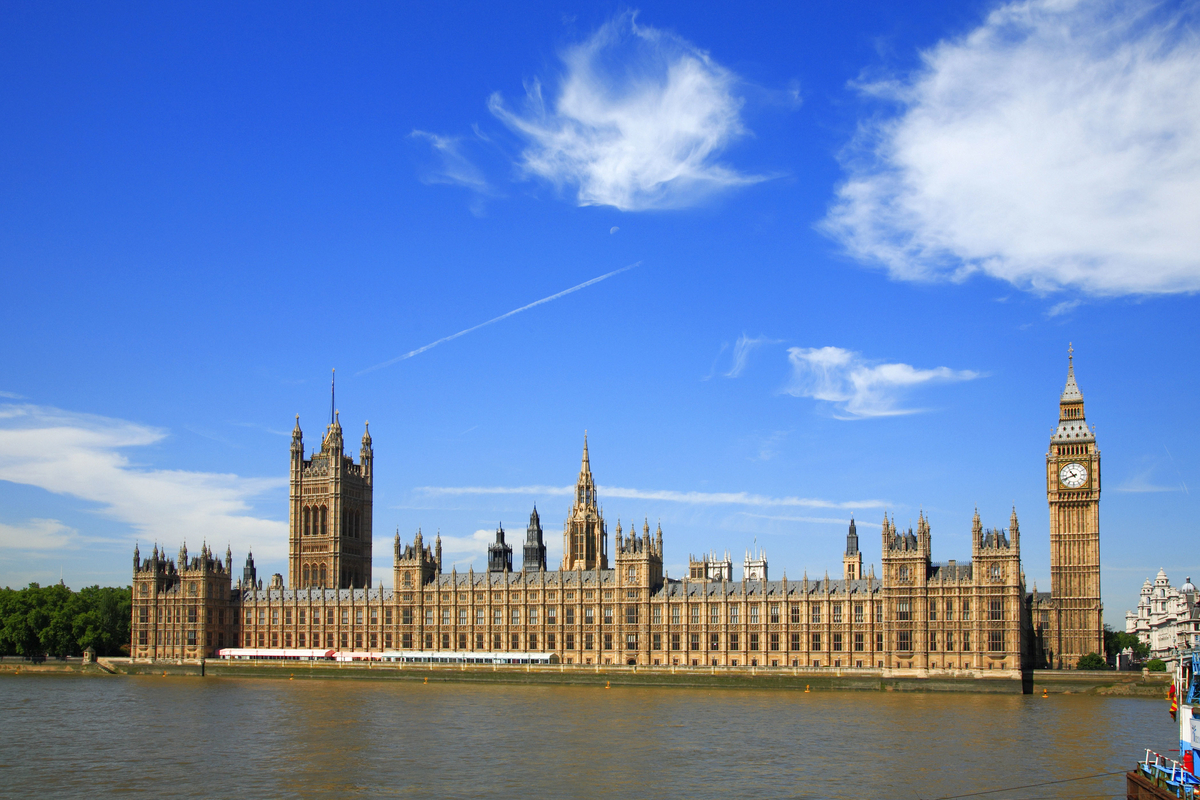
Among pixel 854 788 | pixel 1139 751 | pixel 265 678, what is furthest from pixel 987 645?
pixel 265 678

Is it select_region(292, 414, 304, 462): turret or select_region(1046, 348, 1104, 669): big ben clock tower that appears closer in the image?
select_region(1046, 348, 1104, 669): big ben clock tower

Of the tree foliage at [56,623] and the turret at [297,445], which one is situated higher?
the turret at [297,445]

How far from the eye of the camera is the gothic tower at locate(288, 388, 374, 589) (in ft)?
622

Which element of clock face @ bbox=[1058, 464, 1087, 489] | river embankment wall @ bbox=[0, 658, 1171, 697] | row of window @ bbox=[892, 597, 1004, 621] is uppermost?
clock face @ bbox=[1058, 464, 1087, 489]

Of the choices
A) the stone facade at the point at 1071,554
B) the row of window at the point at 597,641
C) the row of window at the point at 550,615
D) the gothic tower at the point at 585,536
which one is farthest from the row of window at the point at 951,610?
the gothic tower at the point at 585,536

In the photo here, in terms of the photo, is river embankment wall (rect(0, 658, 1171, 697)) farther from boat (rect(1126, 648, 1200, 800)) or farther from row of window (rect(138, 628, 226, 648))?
boat (rect(1126, 648, 1200, 800))

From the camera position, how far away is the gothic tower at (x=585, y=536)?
17088 centimetres

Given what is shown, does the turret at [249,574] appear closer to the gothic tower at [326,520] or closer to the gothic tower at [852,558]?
the gothic tower at [326,520]

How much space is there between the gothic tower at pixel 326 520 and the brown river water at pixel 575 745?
76.9 m

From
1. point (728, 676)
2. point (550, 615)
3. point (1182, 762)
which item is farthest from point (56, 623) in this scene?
point (1182, 762)

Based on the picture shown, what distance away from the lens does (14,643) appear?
527ft

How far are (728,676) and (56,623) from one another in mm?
94608

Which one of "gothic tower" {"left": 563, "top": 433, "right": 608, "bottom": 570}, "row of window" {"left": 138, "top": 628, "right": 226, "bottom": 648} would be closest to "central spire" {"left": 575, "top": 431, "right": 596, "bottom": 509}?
"gothic tower" {"left": 563, "top": 433, "right": 608, "bottom": 570}

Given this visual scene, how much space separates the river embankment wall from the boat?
63380 millimetres
